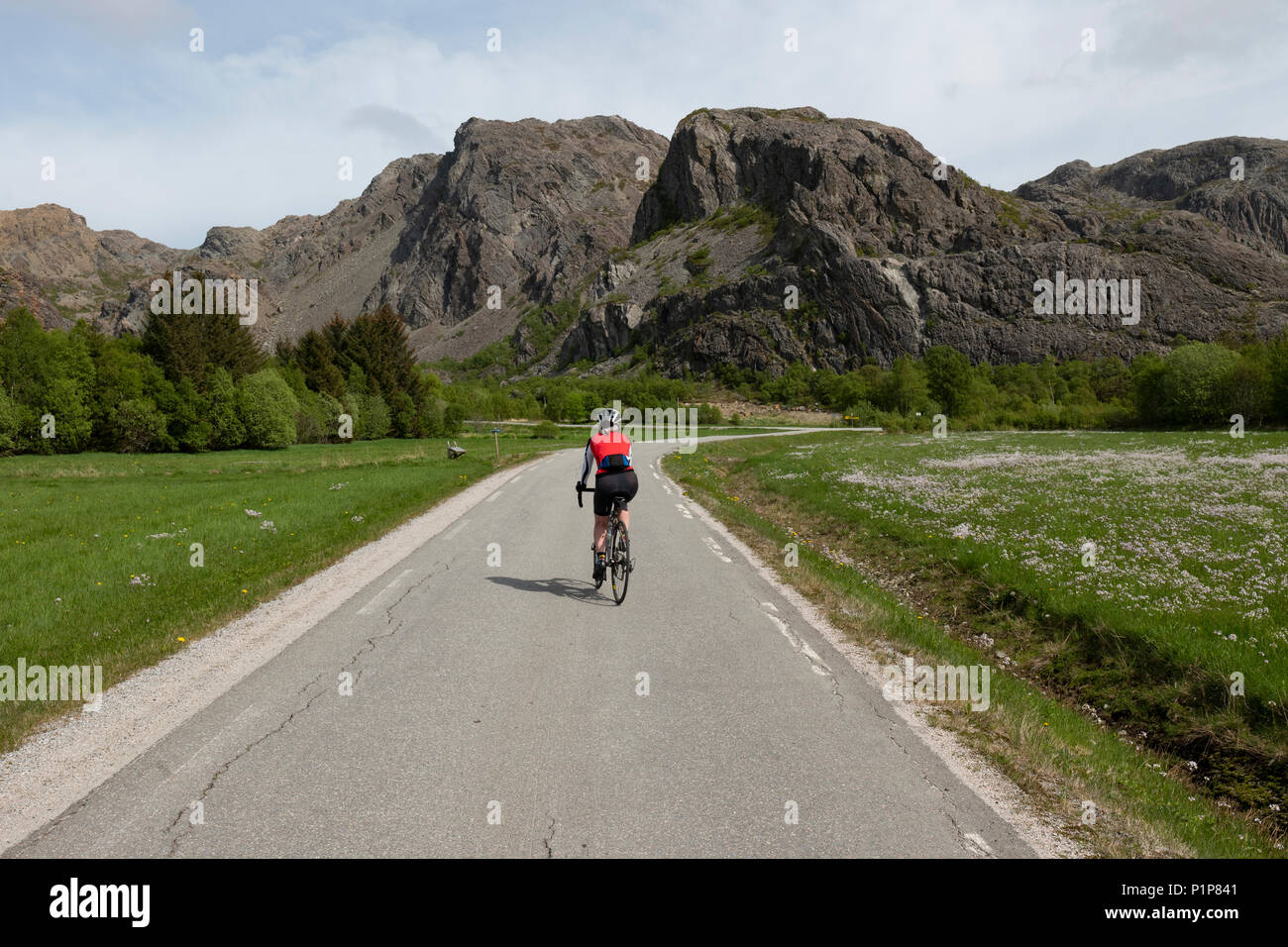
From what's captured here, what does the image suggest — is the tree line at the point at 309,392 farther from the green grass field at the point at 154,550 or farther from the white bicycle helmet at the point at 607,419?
the white bicycle helmet at the point at 607,419

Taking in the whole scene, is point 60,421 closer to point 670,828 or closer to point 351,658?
point 351,658

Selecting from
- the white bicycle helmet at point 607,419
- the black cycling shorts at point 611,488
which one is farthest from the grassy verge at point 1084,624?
the white bicycle helmet at point 607,419

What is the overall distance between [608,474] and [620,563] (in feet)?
4.44

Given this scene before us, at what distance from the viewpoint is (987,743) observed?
17.9 ft

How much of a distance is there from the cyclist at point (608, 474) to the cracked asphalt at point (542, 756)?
142 centimetres

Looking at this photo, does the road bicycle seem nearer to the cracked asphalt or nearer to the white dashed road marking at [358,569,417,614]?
the cracked asphalt

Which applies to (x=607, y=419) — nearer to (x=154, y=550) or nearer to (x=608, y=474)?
(x=608, y=474)

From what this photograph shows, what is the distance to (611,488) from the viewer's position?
9.93m

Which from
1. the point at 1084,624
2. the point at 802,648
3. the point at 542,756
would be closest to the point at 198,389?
the point at 802,648

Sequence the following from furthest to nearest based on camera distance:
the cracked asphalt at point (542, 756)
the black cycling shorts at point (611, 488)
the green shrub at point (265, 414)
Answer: the green shrub at point (265, 414) → the black cycling shorts at point (611, 488) → the cracked asphalt at point (542, 756)

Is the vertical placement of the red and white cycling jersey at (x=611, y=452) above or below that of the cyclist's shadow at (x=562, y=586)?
Result: above

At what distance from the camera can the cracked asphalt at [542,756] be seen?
395 centimetres

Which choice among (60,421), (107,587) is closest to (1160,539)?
(107,587)
